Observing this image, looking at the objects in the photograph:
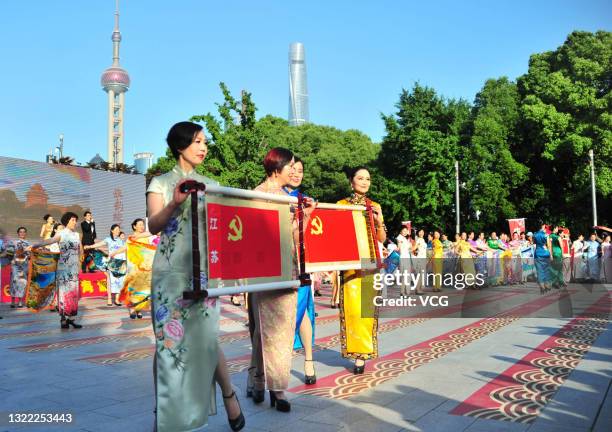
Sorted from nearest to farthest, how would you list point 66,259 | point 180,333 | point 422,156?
point 180,333, point 66,259, point 422,156

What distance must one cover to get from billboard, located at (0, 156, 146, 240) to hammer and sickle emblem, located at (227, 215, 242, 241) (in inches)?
784

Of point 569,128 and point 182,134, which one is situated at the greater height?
point 569,128

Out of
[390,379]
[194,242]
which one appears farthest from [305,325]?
[194,242]

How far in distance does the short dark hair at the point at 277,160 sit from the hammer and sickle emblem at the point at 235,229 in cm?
104

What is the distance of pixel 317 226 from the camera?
449 cm

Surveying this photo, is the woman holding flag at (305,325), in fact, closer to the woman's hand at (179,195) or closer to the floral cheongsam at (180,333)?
the floral cheongsam at (180,333)

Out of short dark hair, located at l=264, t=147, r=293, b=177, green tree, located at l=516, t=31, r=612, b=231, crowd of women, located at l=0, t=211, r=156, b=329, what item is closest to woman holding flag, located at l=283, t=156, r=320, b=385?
short dark hair, located at l=264, t=147, r=293, b=177

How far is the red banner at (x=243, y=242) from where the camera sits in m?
2.87

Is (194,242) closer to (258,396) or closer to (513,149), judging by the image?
(258,396)

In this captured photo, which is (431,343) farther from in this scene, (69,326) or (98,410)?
(69,326)

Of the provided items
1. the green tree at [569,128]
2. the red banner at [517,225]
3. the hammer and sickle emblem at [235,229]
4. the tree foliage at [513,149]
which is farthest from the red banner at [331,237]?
the green tree at [569,128]

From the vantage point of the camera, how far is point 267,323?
12.3 feet

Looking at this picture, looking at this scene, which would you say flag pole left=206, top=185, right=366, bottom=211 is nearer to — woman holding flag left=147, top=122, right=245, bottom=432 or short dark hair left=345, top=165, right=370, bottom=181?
woman holding flag left=147, top=122, right=245, bottom=432

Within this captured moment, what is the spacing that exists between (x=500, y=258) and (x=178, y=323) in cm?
1729
